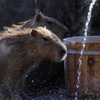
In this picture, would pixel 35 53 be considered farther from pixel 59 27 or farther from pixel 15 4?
pixel 15 4

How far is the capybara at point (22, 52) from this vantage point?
4316 millimetres

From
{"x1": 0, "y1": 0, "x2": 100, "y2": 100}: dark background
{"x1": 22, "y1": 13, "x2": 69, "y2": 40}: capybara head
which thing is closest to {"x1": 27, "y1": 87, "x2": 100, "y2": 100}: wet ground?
{"x1": 0, "y1": 0, "x2": 100, "y2": 100}: dark background

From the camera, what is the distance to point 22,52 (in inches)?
172

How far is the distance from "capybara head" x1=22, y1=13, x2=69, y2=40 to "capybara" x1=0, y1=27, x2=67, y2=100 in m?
1.66

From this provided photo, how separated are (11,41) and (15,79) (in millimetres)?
624

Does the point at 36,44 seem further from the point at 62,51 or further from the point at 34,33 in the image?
the point at 62,51

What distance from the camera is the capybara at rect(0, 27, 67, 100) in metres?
4.32

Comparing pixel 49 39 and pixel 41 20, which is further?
pixel 41 20

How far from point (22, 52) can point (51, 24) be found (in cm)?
211

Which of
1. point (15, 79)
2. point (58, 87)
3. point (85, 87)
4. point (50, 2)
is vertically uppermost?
point (50, 2)

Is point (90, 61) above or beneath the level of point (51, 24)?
beneath

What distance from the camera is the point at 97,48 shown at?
4445 mm

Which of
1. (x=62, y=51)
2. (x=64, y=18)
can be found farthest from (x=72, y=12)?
(x=62, y=51)

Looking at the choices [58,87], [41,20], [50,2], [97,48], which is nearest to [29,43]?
[97,48]
